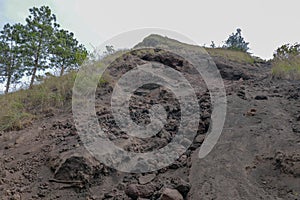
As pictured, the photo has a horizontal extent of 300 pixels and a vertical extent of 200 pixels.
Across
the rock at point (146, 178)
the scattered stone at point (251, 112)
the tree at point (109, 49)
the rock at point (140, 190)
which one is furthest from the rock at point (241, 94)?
the tree at point (109, 49)

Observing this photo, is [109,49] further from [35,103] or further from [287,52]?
[287,52]

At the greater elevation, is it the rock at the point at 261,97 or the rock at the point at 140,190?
the rock at the point at 261,97

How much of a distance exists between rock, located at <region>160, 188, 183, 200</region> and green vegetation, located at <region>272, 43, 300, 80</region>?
3.58 m

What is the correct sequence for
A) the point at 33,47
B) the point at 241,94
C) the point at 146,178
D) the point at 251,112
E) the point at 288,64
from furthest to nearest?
the point at 33,47 < the point at 288,64 < the point at 241,94 < the point at 251,112 < the point at 146,178

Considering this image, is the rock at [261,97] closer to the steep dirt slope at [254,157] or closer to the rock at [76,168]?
the steep dirt slope at [254,157]

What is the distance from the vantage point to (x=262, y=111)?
298 cm

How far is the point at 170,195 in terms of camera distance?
1729 millimetres

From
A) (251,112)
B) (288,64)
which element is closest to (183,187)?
(251,112)

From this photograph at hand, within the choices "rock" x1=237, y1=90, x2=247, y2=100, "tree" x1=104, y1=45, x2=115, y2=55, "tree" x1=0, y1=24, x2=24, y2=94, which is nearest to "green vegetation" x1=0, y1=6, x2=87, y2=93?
"tree" x1=0, y1=24, x2=24, y2=94

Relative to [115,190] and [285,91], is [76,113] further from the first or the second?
[285,91]

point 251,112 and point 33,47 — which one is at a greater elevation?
point 33,47

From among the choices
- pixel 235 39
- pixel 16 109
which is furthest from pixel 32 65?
pixel 235 39

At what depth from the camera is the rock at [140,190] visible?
74.5 inches

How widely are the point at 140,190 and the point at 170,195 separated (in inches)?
11.7
